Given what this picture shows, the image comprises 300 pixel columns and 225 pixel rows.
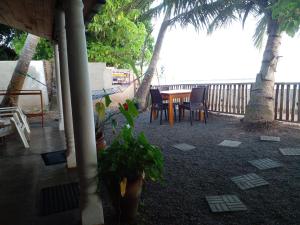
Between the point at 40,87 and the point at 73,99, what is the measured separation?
25.2 ft

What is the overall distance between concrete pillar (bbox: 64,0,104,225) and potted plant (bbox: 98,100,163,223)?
4.2 inches

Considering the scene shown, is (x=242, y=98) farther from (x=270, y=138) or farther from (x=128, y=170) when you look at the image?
(x=128, y=170)

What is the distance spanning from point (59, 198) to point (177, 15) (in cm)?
596

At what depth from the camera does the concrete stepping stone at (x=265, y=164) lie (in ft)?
10.1

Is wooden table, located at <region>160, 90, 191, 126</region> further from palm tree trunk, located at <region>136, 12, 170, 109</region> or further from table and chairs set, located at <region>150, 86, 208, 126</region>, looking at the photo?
palm tree trunk, located at <region>136, 12, 170, 109</region>

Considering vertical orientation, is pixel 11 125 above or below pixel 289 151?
above

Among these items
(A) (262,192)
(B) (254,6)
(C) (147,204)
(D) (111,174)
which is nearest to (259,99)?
(B) (254,6)

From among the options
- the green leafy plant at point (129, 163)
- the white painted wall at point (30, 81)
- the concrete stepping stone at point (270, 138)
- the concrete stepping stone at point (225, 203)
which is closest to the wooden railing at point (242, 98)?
the concrete stepping stone at point (270, 138)

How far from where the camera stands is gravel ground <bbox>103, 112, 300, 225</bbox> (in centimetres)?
202

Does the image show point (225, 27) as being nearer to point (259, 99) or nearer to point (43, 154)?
point (259, 99)

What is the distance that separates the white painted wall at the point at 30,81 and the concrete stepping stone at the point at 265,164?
7.56m

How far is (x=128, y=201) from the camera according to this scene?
190cm

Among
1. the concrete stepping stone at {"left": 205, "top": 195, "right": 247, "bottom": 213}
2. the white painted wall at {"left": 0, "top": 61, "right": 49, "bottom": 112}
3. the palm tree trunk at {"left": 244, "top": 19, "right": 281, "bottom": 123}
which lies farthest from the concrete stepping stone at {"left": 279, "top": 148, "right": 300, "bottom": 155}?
the white painted wall at {"left": 0, "top": 61, "right": 49, "bottom": 112}

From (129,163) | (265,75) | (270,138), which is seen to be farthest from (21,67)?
(270,138)
